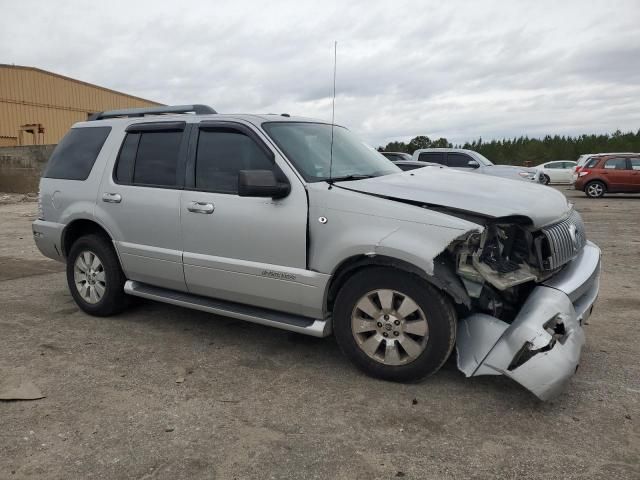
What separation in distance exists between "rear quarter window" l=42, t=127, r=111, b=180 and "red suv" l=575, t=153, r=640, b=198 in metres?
18.2

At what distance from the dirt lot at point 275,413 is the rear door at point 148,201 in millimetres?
601

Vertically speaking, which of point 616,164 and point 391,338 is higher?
point 616,164

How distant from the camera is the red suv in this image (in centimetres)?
1827

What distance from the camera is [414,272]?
328 cm

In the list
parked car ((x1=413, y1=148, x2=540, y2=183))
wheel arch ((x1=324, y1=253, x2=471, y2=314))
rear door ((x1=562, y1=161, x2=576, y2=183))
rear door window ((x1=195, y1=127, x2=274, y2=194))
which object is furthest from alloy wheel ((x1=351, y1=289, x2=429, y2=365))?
rear door ((x1=562, y1=161, x2=576, y2=183))

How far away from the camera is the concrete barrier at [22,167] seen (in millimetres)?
18500

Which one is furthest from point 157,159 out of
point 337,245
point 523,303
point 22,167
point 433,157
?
point 22,167

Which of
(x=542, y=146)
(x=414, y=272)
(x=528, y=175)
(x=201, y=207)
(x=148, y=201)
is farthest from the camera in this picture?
Result: (x=542, y=146)

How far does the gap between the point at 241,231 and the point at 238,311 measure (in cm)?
61

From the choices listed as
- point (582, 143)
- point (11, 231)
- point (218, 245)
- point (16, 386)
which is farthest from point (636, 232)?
point (582, 143)

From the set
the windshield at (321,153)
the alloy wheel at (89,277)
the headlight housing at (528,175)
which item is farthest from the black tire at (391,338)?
the headlight housing at (528,175)

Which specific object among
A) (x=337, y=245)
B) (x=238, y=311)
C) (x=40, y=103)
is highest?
(x=40, y=103)

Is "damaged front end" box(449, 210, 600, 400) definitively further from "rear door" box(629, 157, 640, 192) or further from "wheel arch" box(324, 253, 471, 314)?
"rear door" box(629, 157, 640, 192)

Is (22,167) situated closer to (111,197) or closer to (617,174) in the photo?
(111,197)
